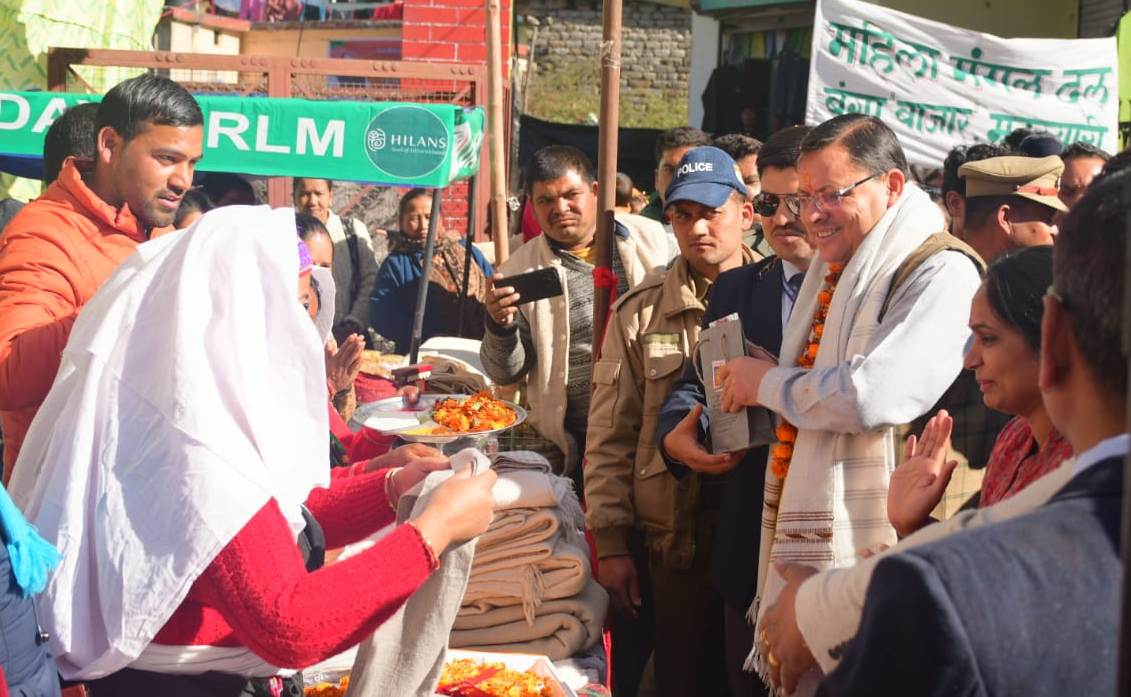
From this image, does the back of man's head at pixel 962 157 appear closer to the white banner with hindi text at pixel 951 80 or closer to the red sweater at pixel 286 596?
the white banner with hindi text at pixel 951 80

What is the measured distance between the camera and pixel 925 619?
103 centimetres

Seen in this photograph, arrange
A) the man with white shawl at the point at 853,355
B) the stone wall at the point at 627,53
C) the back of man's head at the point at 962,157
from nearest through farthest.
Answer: the man with white shawl at the point at 853,355, the back of man's head at the point at 962,157, the stone wall at the point at 627,53

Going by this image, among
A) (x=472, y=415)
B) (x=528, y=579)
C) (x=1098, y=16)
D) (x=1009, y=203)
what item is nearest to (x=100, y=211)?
(x=472, y=415)

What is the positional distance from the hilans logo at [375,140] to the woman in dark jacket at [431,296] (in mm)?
853

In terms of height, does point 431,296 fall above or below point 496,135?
below

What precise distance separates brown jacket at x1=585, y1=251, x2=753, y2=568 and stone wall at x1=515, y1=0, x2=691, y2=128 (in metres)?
13.3

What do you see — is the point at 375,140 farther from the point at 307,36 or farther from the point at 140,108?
the point at 307,36

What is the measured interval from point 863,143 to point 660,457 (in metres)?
1.12

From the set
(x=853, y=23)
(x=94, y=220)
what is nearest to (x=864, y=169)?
(x=94, y=220)

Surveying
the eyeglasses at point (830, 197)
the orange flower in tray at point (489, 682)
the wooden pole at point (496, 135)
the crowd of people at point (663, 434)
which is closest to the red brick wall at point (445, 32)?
the wooden pole at point (496, 135)

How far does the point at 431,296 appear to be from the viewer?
570 cm

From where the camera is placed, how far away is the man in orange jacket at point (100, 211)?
2656 mm

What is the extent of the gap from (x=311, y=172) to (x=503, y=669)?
3087 millimetres

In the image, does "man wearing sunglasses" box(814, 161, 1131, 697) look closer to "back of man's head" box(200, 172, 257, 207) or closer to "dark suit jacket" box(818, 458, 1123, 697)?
"dark suit jacket" box(818, 458, 1123, 697)
